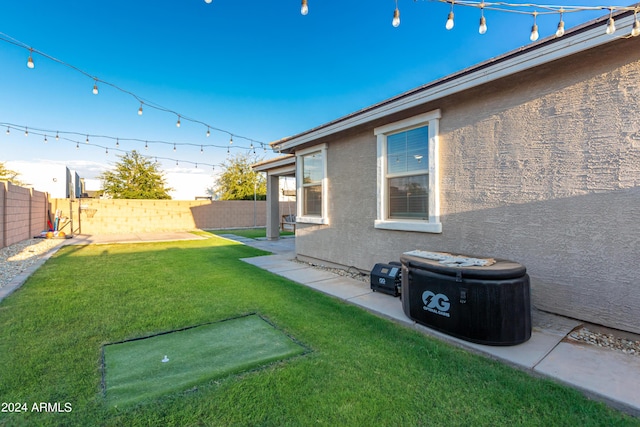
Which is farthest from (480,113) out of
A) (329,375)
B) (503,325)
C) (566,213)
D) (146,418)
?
(146,418)

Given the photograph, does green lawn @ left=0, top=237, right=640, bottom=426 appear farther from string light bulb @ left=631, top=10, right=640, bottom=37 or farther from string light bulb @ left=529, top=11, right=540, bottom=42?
string light bulb @ left=529, top=11, right=540, bottom=42

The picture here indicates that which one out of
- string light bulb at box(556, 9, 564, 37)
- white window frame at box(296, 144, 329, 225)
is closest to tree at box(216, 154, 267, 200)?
white window frame at box(296, 144, 329, 225)

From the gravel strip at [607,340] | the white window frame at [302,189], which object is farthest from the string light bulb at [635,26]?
the white window frame at [302,189]

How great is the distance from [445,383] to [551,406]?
2.07ft

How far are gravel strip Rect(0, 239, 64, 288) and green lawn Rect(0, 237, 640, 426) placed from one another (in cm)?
173

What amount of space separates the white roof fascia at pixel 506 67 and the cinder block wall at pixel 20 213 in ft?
31.9

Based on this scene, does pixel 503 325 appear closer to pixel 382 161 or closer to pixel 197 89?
pixel 382 161

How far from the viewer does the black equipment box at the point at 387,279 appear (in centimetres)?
415

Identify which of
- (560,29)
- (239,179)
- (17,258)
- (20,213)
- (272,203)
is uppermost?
(239,179)

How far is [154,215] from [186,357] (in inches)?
607

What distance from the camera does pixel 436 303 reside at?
116 inches

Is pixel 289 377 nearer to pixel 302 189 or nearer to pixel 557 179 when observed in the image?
pixel 557 179

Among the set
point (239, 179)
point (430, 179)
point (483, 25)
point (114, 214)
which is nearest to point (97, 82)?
point (430, 179)

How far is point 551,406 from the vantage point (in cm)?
190
